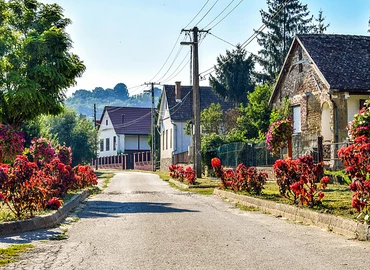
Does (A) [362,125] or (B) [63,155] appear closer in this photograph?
(A) [362,125]

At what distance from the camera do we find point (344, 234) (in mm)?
10000

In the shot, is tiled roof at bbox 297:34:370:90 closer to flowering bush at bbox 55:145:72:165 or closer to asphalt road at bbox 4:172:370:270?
flowering bush at bbox 55:145:72:165

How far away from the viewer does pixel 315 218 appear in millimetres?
11516

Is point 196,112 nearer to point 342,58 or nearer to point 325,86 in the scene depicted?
point 325,86

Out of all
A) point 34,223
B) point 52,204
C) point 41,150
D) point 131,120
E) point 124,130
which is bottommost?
point 34,223

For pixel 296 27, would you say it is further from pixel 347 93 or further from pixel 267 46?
pixel 347 93

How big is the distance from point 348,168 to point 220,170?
13.4m

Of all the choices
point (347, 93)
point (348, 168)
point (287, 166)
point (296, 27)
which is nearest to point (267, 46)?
point (296, 27)

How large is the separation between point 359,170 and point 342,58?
20282 millimetres

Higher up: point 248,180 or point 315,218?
point 248,180

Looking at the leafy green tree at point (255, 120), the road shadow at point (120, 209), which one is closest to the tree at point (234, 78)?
the leafy green tree at point (255, 120)

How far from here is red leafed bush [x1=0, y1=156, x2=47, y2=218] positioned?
11.6 m

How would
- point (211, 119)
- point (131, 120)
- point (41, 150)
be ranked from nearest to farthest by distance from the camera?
1. point (41, 150)
2. point (211, 119)
3. point (131, 120)

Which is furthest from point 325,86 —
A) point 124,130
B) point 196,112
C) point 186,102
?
point 124,130
